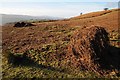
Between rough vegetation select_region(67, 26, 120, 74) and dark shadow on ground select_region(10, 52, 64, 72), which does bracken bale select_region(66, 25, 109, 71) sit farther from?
dark shadow on ground select_region(10, 52, 64, 72)

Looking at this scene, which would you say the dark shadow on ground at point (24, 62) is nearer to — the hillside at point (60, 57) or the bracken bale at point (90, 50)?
the hillside at point (60, 57)

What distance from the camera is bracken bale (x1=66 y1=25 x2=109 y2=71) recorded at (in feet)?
58.1

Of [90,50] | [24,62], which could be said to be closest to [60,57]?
[90,50]

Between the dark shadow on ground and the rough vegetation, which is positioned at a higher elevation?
the rough vegetation

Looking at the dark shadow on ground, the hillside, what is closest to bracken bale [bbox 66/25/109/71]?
the hillside

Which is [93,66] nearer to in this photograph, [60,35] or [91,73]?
[91,73]

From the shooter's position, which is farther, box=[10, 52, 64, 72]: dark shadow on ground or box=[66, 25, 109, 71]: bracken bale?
box=[10, 52, 64, 72]: dark shadow on ground

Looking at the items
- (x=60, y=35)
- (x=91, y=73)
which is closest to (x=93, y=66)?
(x=91, y=73)

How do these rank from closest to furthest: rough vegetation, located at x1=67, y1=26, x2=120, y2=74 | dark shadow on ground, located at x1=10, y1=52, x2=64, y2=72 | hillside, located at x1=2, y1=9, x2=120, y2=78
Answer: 1. hillside, located at x1=2, y1=9, x2=120, y2=78
2. rough vegetation, located at x1=67, y1=26, x2=120, y2=74
3. dark shadow on ground, located at x1=10, y1=52, x2=64, y2=72

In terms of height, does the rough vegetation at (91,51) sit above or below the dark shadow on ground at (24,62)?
above

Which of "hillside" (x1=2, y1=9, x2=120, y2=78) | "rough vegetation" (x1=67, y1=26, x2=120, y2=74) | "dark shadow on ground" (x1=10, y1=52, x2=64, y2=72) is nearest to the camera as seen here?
"hillside" (x1=2, y1=9, x2=120, y2=78)

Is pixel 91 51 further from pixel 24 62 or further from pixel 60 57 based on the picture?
pixel 24 62

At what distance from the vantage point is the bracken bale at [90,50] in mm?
17703

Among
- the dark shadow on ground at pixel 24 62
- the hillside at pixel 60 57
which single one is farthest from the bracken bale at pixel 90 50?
the dark shadow on ground at pixel 24 62
